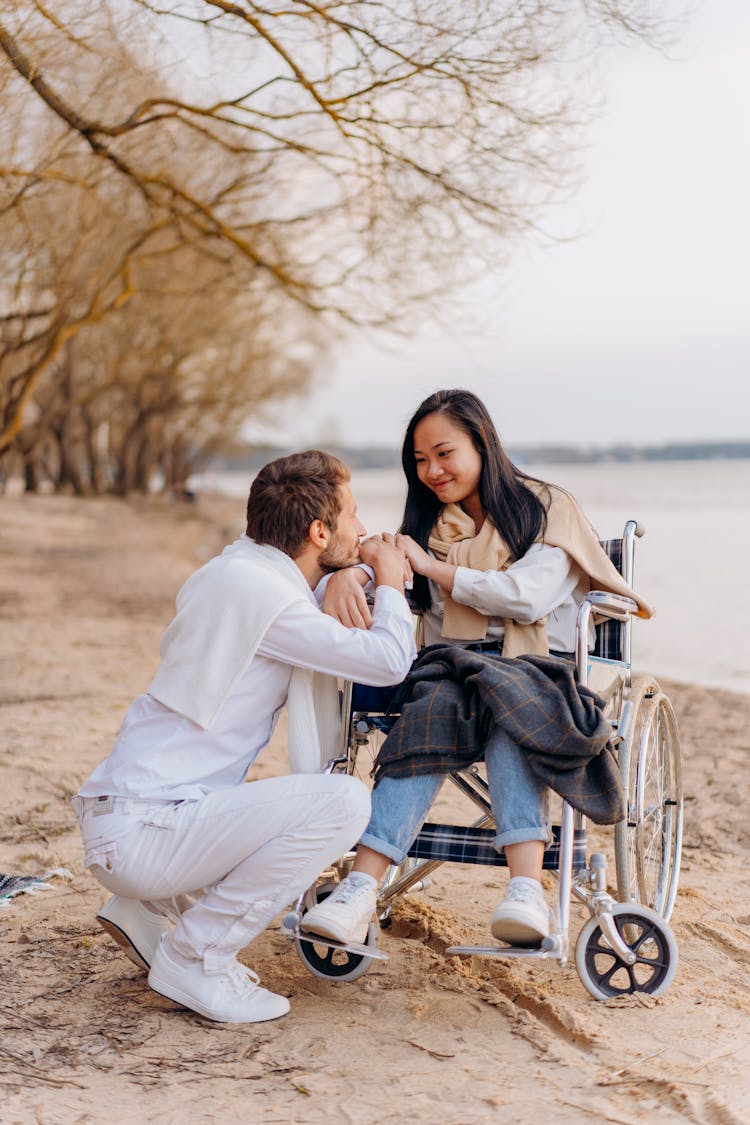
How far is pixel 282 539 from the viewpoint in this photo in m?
3.16

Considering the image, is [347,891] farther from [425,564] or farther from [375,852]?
[425,564]

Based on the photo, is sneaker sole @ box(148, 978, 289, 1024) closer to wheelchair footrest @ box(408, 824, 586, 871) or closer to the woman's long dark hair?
wheelchair footrest @ box(408, 824, 586, 871)

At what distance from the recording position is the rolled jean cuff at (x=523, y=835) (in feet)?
9.83

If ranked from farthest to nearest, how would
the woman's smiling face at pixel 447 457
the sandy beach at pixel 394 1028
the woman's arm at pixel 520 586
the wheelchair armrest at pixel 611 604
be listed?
the woman's smiling face at pixel 447 457
the woman's arm at pixel 520 586
the wheelchair armrest at pixel 611 604
the sandy beach at pixel 394 1028

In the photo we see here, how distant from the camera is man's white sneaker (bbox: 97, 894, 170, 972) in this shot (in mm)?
3129

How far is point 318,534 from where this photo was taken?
3170 millimetres

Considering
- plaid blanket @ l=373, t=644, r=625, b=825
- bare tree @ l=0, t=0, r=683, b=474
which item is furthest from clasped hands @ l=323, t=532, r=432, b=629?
bare tree @ l=0, t=0, r=683, b=474

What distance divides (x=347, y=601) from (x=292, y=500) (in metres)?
0.29

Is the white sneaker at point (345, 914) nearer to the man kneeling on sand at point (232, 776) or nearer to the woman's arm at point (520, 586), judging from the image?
the man kneeling on sand at point (232, 776)

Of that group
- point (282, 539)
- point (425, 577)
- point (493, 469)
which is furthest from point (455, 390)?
point (282, 539)

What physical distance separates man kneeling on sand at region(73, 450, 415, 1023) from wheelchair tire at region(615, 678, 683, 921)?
809 millimetres

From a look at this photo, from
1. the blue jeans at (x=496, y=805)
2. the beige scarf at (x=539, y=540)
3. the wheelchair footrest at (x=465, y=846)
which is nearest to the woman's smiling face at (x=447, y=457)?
the beige scarf at (x=539, y=540)

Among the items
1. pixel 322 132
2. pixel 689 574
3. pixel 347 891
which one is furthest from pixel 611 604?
pixel 689 574

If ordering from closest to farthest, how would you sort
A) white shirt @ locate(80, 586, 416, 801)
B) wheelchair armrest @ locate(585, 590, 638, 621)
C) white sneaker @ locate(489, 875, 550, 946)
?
white sneaker @ locate(489, 875, 550, 946), white shirt @ locate(80, 586, 416, 801), wheelchair armrest @ locate(585, 590, 638, 621)
